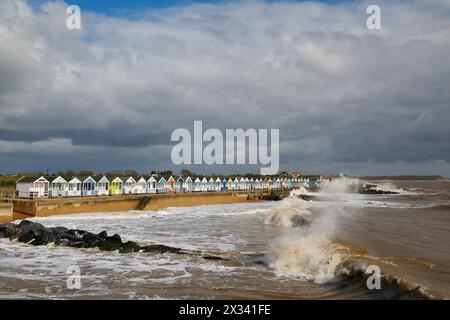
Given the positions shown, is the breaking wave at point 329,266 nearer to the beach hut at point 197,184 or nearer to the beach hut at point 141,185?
the beach hut at point 141,185

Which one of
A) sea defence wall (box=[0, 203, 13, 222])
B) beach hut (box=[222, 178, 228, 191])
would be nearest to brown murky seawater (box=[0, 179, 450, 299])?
sea defence wall (box=[0, 203, 13, 222])

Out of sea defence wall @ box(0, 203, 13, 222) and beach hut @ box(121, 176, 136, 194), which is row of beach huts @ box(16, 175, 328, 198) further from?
sea defence wall @ box(0, 203, 13, 222)

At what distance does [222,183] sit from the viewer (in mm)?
76688

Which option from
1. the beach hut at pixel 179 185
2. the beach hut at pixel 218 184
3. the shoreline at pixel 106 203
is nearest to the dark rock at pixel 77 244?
the shoreline at pixel 106 203

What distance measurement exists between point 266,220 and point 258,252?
543 inches

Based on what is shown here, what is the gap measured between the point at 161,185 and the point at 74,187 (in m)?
16.9

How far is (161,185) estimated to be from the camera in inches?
2304

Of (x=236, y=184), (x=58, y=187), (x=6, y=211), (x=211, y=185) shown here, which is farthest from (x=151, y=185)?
(x=236, y=184)

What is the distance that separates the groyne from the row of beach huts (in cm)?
321

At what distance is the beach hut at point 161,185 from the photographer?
57.3 metres

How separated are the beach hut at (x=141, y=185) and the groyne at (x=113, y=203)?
16.7 ft

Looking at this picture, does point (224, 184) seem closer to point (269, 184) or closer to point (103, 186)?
point (269, 184)
